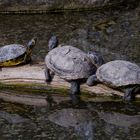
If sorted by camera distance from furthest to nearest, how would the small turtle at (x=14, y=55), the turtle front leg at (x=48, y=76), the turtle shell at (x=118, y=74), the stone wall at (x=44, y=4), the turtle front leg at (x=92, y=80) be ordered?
the stone wall at (x=44, y=4) < the small turtle at (x=14, y=55) < the turtle front leg at (x=48, y=76) < the turtle front leg at (x=92, y=80) < the turtle shell at (x=118, y=74)

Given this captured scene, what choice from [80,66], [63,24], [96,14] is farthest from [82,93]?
[96,14]

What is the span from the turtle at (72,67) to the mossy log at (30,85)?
0.27 feet

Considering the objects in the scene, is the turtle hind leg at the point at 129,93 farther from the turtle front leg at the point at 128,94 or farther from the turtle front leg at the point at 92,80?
the turtle front leg at the point at 92,80

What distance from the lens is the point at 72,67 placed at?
498 centimetres

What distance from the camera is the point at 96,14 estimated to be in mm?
9375

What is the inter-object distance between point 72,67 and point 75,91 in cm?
25

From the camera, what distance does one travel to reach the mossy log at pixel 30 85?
16.6 ft

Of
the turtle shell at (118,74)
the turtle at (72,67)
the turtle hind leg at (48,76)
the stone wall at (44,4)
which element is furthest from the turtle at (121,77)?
the stone wall at (44,4)

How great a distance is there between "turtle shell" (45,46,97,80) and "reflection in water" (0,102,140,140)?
1.03 ft

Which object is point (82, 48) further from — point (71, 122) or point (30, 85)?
point (71, 122)

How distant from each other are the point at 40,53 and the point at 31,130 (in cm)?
265

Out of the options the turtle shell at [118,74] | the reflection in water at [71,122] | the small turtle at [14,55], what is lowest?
the reflection in water at [71,122]

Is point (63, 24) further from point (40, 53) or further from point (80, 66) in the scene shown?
point (80, 66)

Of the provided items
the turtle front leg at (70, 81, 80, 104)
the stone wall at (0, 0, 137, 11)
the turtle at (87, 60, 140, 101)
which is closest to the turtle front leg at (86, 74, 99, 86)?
the turtle at (87, 60, 140, 101)
